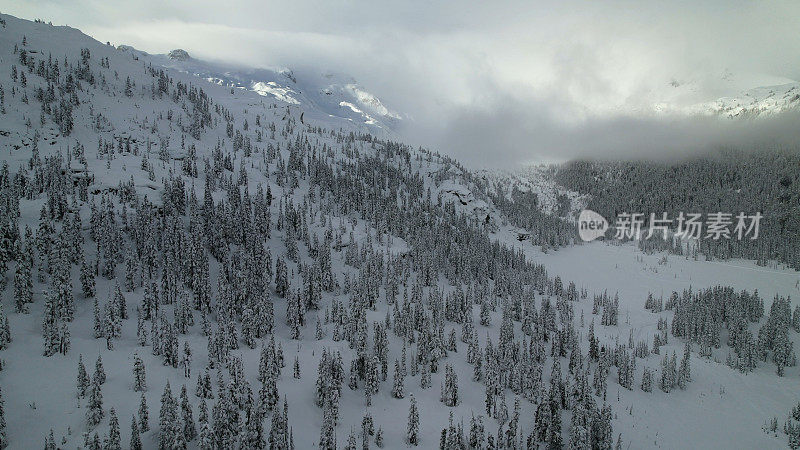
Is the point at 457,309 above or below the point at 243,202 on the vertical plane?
below

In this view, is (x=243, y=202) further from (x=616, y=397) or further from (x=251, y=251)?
(x=616, y=397)

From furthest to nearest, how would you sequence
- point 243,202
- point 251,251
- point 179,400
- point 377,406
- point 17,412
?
point 243,202 → point 251,251 → point 377,406 → point 179,400 → point 17,412

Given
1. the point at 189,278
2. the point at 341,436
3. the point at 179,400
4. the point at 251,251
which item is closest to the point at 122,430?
the point at 179,400

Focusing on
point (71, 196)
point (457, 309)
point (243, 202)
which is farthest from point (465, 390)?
point (71, 196)

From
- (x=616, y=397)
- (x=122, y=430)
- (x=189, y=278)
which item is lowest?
(x=616, y=397)

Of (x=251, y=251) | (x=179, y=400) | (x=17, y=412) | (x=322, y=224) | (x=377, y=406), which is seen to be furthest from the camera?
(x=322, y=224)

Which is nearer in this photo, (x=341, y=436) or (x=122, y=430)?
(x=122, y=430)

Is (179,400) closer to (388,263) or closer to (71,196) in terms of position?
(71,196)
